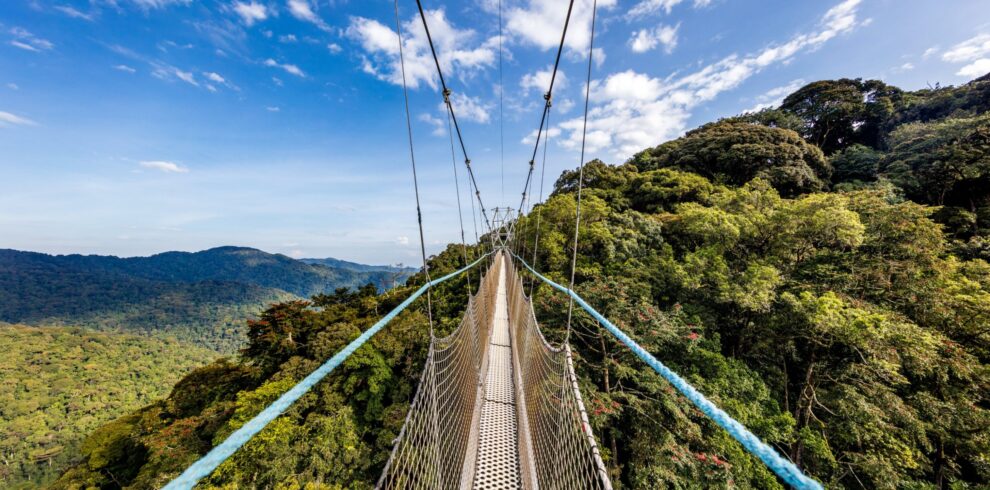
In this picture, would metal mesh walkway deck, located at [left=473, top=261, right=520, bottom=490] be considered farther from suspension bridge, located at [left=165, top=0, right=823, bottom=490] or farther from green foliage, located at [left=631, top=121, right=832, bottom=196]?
green foliage, located at [left=631, top=121, right=832, bottom=196]

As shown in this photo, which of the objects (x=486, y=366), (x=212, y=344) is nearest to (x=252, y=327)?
(x=486, y=366)

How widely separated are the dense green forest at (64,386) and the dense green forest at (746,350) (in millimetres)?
24689

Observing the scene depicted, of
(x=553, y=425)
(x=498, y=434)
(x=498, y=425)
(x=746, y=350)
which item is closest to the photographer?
(x=553, y=425)

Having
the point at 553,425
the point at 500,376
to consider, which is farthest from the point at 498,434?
the point at 500,376

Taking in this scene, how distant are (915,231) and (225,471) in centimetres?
1278

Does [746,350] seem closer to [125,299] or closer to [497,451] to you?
[497,451]

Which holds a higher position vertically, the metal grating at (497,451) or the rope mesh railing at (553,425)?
the rope mesh railing at (553,425)

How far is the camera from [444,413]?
2.29 meters

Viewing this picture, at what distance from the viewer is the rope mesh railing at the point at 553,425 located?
150cm

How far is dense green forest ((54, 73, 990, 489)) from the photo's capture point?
5.16m

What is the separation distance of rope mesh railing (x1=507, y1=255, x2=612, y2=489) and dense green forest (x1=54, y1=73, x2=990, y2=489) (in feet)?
6.65

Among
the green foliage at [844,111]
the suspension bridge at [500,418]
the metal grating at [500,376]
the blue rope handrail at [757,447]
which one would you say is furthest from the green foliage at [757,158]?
the blue rope handrail at [757,447]

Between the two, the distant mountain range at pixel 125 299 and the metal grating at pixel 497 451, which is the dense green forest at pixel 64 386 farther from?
the metal grating at pixel 497 451

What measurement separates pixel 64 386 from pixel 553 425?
48.6 metres
